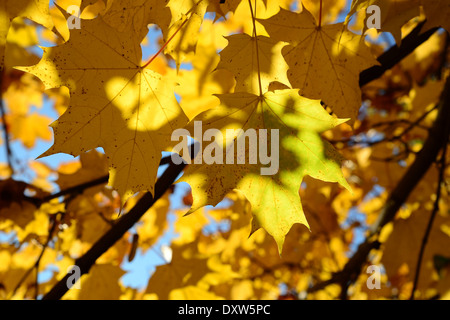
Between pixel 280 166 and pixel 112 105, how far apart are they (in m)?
0.68

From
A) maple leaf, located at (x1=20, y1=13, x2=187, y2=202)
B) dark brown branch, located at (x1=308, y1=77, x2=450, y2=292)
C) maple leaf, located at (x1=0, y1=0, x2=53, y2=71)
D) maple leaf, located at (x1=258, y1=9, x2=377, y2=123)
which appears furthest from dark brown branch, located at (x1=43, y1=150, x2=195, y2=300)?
→ dark brown branch, located at (x1=308, y1=77, x2=450, y2=292)

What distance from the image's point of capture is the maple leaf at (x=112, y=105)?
1347 mm

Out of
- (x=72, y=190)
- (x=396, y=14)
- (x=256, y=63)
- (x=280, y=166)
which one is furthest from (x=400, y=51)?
(x=72, y=190)

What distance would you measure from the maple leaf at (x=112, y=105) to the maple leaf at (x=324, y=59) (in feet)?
1.68

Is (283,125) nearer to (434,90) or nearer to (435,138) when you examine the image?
(435,138)

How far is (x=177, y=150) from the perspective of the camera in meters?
1.37

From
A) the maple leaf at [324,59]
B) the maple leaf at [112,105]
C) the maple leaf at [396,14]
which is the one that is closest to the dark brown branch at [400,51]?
the maple leaf at [324,59]

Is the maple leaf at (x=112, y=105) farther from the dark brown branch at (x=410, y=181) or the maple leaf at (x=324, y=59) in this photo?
the dark brown branch at (x=410, y=181)

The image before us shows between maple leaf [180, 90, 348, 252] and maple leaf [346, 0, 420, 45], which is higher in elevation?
maple leaf [346, 0, 420, 45]

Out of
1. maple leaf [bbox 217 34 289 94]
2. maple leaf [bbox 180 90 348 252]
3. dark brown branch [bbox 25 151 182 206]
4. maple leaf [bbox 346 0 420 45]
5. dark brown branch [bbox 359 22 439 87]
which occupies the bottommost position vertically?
maple leaf [bbox 180 90 348 252]

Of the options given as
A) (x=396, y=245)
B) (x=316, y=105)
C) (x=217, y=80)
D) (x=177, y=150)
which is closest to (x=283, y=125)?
(x=316, y=105)

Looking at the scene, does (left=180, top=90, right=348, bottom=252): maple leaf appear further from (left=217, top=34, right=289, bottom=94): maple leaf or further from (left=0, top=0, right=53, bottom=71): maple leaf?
(left=0, top=0, right=53, bottom=71): maple leaf

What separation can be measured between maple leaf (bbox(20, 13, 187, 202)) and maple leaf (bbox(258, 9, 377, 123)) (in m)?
0.51

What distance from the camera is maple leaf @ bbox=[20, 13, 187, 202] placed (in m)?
1.35
